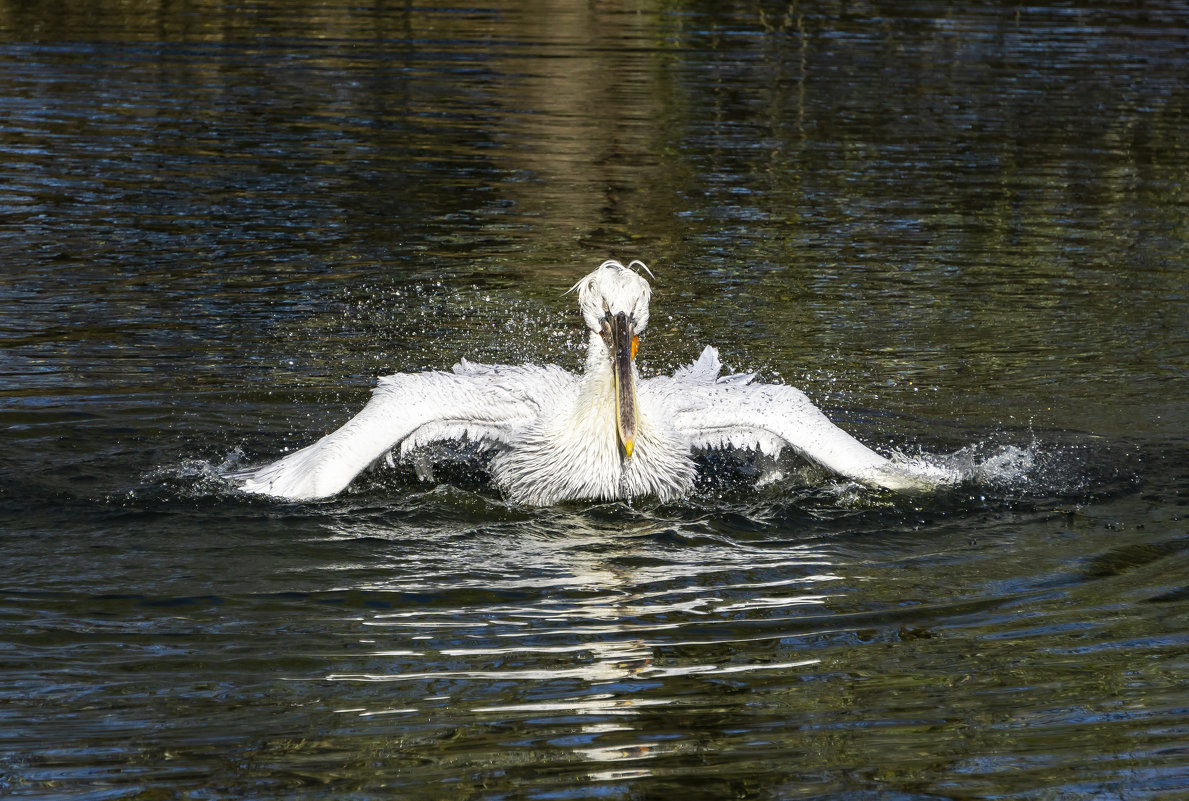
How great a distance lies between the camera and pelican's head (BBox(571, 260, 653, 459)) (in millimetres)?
6934

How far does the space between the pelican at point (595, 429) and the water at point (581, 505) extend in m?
0.16

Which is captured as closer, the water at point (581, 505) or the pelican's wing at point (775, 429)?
the water at point (581, 505)

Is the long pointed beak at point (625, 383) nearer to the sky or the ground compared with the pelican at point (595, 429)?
nearer to the sky

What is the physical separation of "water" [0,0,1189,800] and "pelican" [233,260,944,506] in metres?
0.16

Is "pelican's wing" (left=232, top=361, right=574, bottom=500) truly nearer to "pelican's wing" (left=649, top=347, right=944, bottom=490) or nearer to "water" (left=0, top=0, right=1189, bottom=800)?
"water" (left=0, top=0, right=1189, bottom=800)

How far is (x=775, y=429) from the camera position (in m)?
7.37

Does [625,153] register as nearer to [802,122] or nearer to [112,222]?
[802,122]

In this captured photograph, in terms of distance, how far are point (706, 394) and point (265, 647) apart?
9.69 feet

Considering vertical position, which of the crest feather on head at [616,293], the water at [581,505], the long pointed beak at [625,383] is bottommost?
the water at [581,505]

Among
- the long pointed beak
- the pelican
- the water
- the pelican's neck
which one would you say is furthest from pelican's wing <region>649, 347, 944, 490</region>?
the long pointed beak

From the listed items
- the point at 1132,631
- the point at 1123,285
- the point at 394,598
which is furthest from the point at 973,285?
the point at 394,598

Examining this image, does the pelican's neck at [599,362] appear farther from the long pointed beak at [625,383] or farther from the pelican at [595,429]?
the long pointed beak at [625,383]

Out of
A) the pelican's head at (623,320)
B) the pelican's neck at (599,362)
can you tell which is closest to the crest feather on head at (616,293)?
the pelican's head at (623,320)

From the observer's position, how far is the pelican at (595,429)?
705 cm
